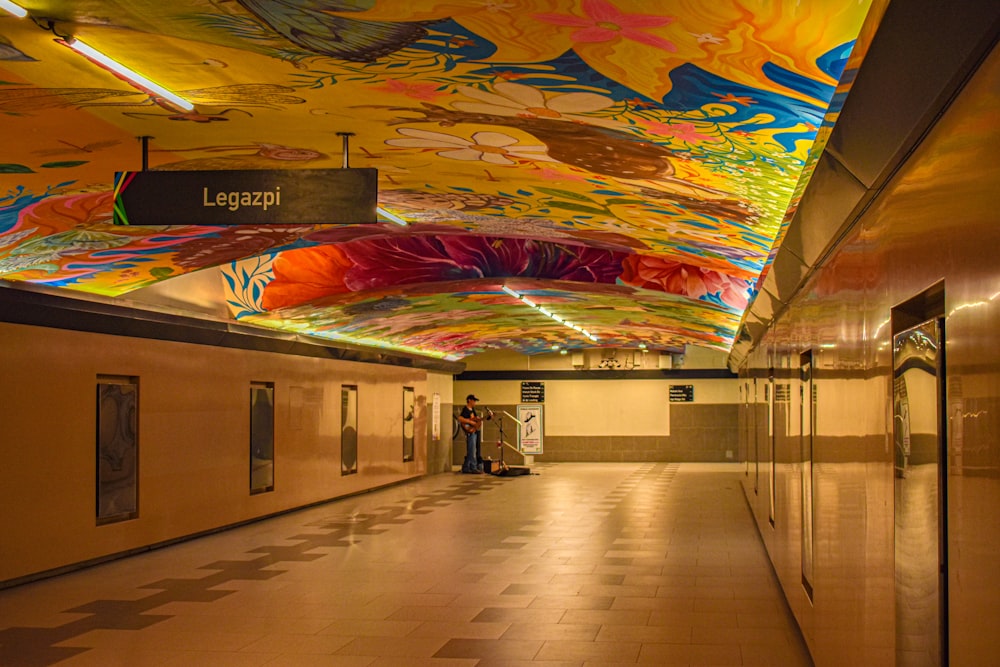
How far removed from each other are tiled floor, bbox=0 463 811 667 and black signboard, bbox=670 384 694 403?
46.9ft

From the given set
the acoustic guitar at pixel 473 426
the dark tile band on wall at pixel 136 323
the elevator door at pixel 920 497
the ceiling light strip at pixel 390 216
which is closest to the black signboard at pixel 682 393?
the acoustic guitar at pixel 473 426

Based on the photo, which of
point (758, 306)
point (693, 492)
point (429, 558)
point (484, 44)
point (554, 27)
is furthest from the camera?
point (693, 492)

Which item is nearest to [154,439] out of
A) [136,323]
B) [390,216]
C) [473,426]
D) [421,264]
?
[136,323]

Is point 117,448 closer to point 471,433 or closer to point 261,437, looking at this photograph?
point 261,437

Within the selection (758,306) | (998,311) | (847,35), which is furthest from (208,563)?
(998,311)

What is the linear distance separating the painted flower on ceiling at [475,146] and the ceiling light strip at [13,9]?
2548mm

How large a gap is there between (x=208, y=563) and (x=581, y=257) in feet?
17.6

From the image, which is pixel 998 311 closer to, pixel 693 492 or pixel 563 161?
pixel 563 161

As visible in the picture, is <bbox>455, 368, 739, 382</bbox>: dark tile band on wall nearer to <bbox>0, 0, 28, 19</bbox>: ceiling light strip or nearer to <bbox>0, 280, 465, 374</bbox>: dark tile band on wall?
<bbox>0, 280, 465, 374</bbox>: dark tile band on wall

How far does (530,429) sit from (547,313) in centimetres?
739

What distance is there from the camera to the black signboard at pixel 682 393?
2834 cm

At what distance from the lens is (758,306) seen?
977 cm

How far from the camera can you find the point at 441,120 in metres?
6.37

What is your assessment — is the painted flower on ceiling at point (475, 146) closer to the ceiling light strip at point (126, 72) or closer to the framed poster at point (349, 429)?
the ceiling light strip at point (126, 72)
